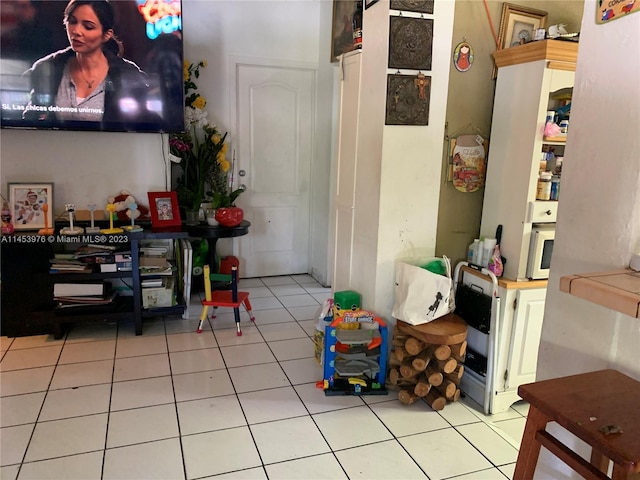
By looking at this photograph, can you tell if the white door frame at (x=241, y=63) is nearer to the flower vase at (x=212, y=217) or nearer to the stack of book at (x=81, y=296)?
the flower vase at (x=212, y=217)

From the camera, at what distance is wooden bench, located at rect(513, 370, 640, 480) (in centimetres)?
106

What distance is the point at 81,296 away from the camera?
3.22 meters

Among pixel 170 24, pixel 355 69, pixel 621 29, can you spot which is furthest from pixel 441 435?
pixel 170 24

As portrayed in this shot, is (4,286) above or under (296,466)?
above

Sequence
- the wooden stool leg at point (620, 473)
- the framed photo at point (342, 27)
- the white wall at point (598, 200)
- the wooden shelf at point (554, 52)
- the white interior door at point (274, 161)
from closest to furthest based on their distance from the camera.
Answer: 1. the wooden stool leg at point (620, 473)
2. the white wall at point (598, 200)
3. the wooden shelf at point (554, 52)
4. the framed photo at point (342, 27)
5. the white interior door at point (274, 161)

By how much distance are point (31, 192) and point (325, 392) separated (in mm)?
2392

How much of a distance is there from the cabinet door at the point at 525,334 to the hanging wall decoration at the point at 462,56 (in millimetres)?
1238

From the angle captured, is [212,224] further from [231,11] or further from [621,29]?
[621,29]

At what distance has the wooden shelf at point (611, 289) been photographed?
1.09 metres

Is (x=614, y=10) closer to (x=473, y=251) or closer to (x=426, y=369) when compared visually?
(x=473, y=251)

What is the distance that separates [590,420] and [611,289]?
32 cm

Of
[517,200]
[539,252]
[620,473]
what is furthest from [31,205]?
[620,473]

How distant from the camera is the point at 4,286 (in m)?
3.07

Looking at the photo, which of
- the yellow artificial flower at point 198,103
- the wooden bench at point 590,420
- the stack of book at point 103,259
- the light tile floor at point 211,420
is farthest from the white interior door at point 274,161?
the wooden bench at point 590,420
